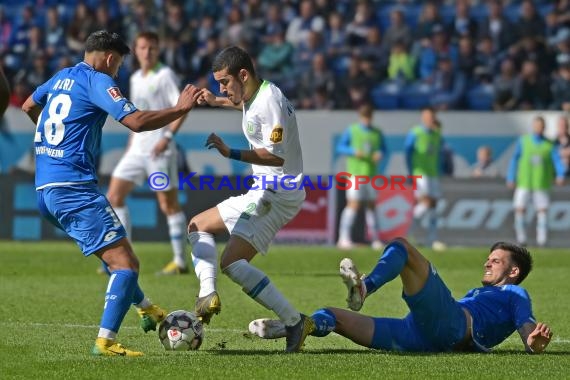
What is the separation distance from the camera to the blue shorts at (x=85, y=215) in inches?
323

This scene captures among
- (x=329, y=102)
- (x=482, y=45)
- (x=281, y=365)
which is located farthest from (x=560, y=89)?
(x=281, y=365)

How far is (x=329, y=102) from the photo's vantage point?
2339 centimetres

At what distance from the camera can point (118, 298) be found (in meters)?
8.09

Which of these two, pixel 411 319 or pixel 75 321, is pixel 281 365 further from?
pixel 75 321

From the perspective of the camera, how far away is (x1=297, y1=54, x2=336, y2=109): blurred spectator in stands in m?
23.4

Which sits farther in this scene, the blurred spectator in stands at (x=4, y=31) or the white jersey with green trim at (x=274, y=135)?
the blurred spectator in stands at (x=4, y=31)

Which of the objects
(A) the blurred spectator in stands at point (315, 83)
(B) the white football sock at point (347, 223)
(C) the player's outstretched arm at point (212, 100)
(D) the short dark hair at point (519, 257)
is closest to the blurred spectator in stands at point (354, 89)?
(A) the blurred spectator in stands at point (315, 83)

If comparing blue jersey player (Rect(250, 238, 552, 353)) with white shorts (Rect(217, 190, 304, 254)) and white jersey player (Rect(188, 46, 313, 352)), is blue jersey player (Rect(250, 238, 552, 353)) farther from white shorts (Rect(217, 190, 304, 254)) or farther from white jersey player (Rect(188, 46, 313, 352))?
white shorts (Rect(217, 190, 304, 254))

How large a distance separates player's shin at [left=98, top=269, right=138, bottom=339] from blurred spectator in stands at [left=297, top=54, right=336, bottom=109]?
15354 millimetres

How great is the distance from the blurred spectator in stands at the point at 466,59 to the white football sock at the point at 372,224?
4.81 meters

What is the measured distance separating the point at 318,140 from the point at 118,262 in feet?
47.1

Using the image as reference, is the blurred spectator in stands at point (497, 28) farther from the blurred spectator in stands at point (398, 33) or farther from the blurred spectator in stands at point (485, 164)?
the blurred spectator in stands at point (485, 164)

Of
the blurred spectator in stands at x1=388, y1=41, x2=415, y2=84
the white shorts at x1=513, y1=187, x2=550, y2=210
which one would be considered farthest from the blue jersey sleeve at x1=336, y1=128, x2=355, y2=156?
the blurred spectator in stands at x1=388, y1=41, x2=415, y2=84

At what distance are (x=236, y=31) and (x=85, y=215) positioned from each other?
1680 cm
